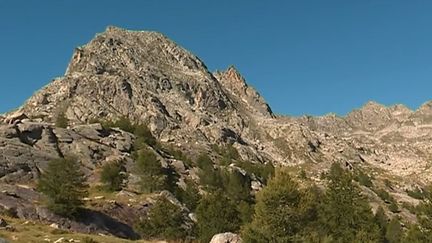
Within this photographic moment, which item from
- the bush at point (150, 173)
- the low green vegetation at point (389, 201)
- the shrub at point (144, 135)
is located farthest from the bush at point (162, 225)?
the low green vegetation at point (389, 201)

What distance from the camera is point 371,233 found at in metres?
62.3

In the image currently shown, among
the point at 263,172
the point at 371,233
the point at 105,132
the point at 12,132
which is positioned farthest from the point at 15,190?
the point at 263,172

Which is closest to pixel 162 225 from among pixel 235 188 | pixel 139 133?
pixel 235 188

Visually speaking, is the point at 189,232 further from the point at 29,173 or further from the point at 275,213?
the point at 29,173

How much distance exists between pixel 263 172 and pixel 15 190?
328 ft

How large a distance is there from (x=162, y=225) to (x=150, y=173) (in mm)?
32351

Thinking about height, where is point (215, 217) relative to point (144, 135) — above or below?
below

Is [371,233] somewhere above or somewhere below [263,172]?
below

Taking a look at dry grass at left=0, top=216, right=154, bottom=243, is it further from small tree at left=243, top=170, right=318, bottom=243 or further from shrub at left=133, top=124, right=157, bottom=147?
shrub at left=133, top=124, right=157, bottom=147

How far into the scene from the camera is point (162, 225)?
6419 centimetres

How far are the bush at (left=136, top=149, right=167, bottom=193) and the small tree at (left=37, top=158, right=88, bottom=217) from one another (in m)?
23.8

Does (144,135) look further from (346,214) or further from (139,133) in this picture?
(346,214)

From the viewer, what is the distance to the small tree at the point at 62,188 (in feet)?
194

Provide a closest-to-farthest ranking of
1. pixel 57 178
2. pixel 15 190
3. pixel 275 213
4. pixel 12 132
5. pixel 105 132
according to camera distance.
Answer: pixel 275 213, pixel 57 178, pixel 15 190, pixel 12 132, pixel 105 132
